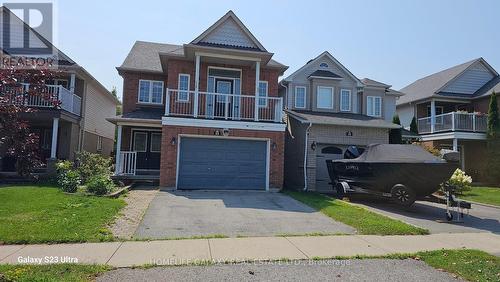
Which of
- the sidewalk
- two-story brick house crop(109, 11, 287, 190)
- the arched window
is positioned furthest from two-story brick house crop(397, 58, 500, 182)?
the sidewalk

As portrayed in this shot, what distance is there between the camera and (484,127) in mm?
22312

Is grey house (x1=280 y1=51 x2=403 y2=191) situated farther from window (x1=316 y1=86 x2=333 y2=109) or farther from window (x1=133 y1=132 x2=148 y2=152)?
window (x1=133 y1=132 x2=148 y2=152)

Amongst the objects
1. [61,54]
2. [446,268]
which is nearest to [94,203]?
[446,268]

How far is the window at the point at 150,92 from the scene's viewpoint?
770 inches

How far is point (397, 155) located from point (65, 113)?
15669mm

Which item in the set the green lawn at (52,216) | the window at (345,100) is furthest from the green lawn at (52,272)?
the window at (345,100)

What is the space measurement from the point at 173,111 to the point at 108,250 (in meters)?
10.0

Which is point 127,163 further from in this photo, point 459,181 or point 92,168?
point 459,181

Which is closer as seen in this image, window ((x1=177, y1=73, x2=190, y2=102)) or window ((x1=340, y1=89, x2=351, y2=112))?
window ((x1=177, y1=73, x2=190, y2=102))

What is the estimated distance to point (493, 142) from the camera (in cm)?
2128

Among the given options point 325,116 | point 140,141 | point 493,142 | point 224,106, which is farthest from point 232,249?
point 493,142

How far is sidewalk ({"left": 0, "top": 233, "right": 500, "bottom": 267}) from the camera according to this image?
6010 millimetres

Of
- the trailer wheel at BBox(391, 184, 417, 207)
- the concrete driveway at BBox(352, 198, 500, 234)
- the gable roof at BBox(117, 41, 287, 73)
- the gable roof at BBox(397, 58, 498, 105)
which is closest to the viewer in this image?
the concrete driveway at BBox(352, 198, 500, 234)

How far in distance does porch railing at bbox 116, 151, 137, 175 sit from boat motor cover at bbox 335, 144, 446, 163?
10543mm
